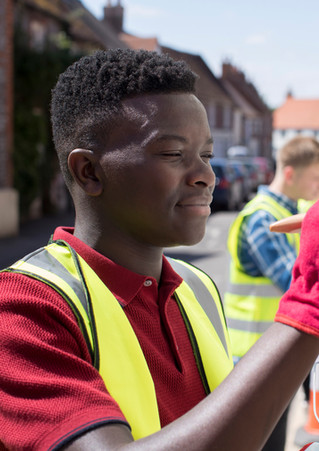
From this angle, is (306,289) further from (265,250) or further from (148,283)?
(265,250)

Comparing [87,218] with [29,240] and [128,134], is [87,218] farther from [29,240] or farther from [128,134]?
[29,240]

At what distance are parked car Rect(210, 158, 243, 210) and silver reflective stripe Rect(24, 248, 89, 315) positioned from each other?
665 inches

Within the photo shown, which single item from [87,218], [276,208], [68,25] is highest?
[68,25]

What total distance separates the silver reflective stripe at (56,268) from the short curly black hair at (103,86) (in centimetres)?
26

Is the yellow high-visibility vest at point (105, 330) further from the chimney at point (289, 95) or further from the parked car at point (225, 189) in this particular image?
the chimney at point (289, 95)

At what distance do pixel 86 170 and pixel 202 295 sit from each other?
0.49 meters

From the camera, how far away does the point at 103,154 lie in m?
1.33

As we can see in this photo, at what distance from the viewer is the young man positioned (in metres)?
0.96

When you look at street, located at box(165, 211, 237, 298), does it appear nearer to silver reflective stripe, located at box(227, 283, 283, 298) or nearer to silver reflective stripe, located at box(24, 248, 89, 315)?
silver reflective stripe, located at box(227, 283, 283, 298)

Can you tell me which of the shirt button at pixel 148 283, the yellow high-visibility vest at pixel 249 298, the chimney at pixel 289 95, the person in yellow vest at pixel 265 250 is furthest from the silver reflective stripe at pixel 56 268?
the chimney at pixel 289 95

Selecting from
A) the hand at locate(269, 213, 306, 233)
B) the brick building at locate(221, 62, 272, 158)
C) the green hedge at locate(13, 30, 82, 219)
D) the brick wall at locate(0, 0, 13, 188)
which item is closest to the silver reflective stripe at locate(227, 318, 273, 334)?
the hand at locate(269, 213, 306, 233)

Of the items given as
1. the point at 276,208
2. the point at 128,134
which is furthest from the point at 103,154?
the point at 276,208

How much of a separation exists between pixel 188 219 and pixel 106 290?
0.24 metres

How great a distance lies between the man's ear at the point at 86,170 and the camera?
1339 mm
